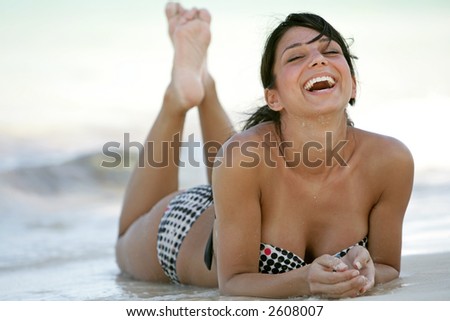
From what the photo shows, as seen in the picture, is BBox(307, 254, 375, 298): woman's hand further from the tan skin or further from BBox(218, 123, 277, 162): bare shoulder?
BBox(218, 123, 277, 162): bare shoulder

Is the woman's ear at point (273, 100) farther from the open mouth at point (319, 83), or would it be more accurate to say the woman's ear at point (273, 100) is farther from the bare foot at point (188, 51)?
the bare foot at point (188, 51)

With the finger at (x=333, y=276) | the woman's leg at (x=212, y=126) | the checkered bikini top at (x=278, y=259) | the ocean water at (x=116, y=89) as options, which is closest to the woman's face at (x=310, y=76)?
the checkered bikini top at (x=278, y=259)

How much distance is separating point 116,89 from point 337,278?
731 cm

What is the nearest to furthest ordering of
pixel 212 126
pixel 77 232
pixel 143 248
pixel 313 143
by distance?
pixel 313 143, pixel 143 248, pixel 212 126, pixel 77 232

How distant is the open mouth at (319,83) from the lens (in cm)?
302

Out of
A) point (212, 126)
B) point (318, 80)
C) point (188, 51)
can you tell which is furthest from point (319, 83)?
point (188, 51)

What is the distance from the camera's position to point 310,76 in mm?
3027

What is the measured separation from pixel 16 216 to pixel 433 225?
3702mm

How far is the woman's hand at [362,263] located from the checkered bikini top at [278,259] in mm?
225

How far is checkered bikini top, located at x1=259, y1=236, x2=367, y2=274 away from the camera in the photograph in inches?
120

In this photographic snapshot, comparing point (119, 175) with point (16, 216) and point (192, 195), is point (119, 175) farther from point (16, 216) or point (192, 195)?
point (192, 195)

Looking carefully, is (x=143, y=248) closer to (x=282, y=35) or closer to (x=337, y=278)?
(x=282, y=35)
